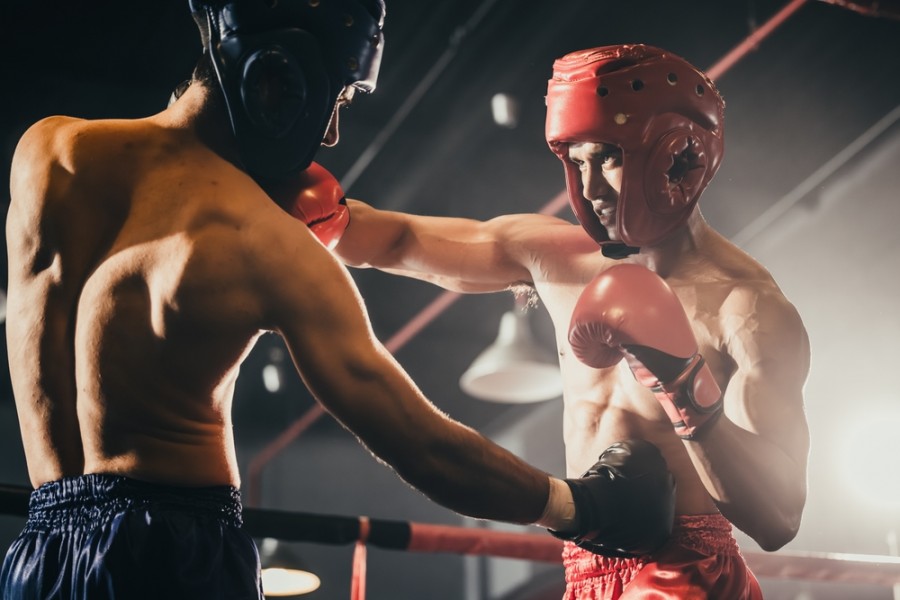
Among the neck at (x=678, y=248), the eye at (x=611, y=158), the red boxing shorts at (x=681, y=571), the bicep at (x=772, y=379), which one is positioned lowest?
the red boxing shorts at (x=681, y=571)

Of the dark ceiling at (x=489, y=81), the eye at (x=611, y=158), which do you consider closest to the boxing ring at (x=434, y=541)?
the eye at (x=611, y=158)

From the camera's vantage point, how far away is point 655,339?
184 centimetres

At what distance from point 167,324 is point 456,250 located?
3.64ft

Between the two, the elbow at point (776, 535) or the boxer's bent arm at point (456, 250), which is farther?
the boxer's bent arm at point (456, 250)

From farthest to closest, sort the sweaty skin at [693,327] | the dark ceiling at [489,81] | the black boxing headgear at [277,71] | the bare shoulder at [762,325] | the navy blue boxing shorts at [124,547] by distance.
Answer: the dark ceiling at [489,81] → the bare shoulder at [762,325] → the sweaty skin at [693,327] → the black boxing headgear at [277,71] → the navy blue boxing shorts at [124,547]

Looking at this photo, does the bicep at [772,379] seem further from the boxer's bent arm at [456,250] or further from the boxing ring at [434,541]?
the boxing ring at [434,541]

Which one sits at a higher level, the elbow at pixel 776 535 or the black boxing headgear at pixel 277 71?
the black boxing headgear at pixel 277 71

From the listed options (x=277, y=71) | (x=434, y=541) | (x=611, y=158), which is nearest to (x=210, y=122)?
(x=277, y=71)

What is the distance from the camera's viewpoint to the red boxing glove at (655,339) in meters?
1.84

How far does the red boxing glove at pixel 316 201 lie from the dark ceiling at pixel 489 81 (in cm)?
196

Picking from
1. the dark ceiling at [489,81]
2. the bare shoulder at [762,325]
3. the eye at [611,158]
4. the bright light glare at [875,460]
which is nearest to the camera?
the bare shoulder at [762,325]

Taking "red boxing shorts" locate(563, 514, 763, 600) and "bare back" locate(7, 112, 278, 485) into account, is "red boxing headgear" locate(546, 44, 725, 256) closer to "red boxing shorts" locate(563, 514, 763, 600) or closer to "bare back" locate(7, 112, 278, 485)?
"red boxing shorts" locate(563, 514, 763, 600)

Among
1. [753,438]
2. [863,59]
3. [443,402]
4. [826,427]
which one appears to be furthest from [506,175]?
[443,402]

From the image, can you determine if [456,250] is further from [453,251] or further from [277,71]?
[277,71]
